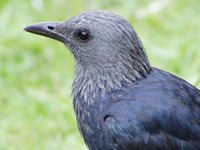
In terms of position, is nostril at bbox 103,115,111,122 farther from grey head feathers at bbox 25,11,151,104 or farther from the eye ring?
the eye ring

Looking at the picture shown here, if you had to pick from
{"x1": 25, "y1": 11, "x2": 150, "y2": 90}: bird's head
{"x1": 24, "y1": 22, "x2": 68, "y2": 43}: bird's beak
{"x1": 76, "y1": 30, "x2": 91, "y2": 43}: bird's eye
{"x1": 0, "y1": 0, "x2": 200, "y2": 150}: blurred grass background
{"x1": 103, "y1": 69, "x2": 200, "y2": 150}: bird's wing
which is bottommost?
{"x1": 103, "y1": 69, "x2": 200, "y2": 150}: bird's wing

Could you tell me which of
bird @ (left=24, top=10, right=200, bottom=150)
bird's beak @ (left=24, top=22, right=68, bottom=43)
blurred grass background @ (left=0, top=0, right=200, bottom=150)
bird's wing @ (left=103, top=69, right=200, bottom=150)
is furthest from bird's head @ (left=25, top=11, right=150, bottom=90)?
blurred grass background @ (left=0, top=0, right=200, bottom=150)

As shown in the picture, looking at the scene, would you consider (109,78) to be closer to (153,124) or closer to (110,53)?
(110,53)

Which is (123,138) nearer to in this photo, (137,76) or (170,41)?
(137,76)

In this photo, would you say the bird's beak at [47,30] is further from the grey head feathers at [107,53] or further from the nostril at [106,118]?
the nostril at [106,118]

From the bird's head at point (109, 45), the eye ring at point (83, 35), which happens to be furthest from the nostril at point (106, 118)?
the eye ring at point (83, 35)
